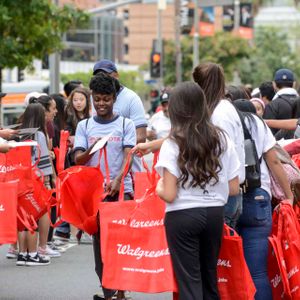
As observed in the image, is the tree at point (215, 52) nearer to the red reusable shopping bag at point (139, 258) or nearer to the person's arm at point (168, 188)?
the red reusable shopping bag at point (139, 258)

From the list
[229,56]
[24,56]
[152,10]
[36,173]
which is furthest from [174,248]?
[152,10]

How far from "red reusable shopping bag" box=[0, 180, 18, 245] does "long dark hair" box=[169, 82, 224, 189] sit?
1899mm

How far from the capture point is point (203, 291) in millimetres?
6738

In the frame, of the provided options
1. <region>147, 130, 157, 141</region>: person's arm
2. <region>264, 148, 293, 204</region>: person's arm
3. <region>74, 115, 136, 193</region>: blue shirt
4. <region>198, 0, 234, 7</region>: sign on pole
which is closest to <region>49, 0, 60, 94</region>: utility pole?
<region>147, 130, 157, 141</region>: person's arm

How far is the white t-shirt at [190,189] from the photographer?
6402mm

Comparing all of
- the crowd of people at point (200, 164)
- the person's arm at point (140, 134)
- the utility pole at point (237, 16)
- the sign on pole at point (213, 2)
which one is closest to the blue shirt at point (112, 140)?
the crowd of people at point (200, 164)

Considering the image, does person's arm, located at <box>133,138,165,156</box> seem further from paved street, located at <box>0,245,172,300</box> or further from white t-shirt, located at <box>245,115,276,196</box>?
paved street, located at <box>0,245,172,300</box>

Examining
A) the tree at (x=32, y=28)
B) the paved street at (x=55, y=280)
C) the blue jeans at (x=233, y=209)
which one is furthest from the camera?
the tree at (x=32, y=28)

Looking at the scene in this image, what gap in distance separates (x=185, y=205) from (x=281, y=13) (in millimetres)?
134186

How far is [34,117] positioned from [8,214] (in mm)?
3232

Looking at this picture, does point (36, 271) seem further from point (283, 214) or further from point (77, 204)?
point (283, 214)

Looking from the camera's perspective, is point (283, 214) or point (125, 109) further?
point (125, 109)

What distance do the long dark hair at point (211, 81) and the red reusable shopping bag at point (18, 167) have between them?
2.67 meters

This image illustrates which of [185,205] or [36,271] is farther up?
[185,205]
